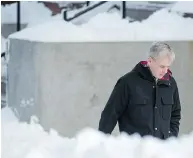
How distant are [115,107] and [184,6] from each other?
0.58 m

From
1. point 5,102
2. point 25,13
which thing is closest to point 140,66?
point 5,102

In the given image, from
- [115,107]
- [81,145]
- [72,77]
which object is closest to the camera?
[81,145]

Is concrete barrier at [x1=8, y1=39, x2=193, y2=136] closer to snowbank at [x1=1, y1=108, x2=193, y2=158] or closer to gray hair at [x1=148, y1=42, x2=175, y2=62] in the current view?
snowbank at [x1=1, y1=108, x2=193, y2=158]

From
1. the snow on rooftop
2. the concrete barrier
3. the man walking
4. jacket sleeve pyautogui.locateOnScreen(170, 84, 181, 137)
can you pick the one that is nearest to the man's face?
the man walking

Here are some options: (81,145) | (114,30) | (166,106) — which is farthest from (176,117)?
(114,30)

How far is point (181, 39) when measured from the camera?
1.58 m

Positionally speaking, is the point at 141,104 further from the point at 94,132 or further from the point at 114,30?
the point at 114,30

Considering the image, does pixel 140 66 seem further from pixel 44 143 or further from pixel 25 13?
pixel 25 13

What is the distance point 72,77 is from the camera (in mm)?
1598

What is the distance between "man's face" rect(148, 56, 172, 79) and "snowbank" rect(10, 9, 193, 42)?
1.12 ft

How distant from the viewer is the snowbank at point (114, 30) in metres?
1.55

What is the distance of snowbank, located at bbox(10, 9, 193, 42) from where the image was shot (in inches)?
61.1

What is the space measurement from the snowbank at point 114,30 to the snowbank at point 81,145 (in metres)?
0.32

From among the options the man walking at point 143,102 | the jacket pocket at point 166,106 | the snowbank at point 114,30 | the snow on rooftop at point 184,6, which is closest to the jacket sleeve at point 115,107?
the man walking at point 143,102
